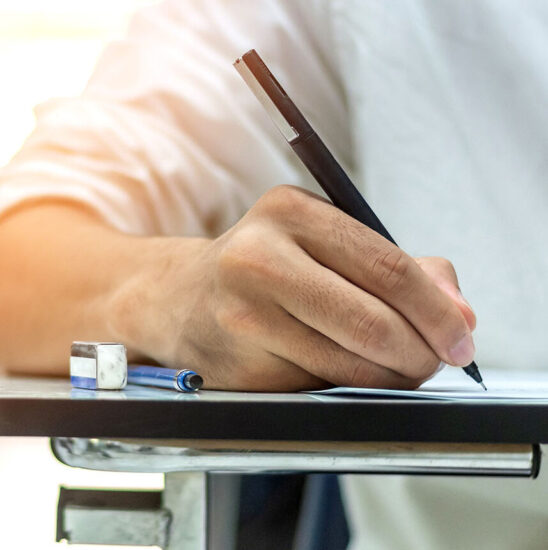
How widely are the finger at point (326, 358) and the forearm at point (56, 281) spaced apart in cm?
13

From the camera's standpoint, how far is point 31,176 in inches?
19.8

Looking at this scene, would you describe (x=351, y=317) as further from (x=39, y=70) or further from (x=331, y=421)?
(x=39, y=70)

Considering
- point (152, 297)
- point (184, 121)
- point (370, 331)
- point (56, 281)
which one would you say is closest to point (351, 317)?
point (370, 331)

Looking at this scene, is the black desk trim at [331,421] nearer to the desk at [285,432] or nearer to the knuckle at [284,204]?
the desk at [285,432]

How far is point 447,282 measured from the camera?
0.31m

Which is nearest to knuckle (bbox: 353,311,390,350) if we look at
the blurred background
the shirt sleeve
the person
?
the person

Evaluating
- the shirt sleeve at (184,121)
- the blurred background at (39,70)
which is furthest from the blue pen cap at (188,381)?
the blurred background at (39,70)

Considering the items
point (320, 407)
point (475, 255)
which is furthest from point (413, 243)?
point (320, 407)

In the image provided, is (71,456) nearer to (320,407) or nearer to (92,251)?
(320,407)

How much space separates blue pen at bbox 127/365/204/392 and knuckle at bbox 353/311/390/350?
0.20ft

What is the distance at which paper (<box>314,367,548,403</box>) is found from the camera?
252 millimetres

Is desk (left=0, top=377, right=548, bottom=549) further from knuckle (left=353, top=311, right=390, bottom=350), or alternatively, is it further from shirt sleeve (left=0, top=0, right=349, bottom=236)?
shirt sleeve (left=0, top=0, right=349, bottom=236)

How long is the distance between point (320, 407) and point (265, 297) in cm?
11

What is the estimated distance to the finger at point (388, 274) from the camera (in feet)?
0.92
